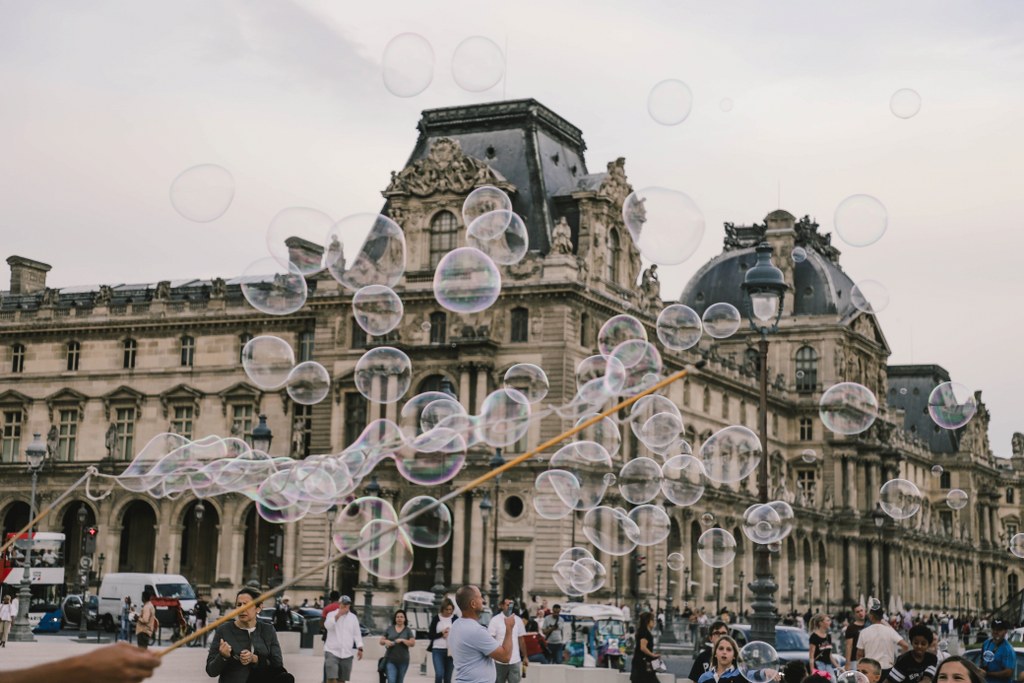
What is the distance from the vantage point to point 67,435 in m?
60.6

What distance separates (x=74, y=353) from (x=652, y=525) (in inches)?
1606

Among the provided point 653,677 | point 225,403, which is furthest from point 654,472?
point 225,403

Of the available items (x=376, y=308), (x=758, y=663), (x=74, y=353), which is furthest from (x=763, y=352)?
(x=74, y=353)

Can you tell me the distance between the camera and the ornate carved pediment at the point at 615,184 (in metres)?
53.1

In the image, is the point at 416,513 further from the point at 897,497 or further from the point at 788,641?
the point at 897,497

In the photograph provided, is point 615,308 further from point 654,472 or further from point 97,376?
point 654,472

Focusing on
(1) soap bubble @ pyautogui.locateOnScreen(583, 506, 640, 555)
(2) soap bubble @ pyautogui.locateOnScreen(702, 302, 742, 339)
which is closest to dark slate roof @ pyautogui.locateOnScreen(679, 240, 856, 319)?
(1) soap bubble @ pyautogui.locateOnScreen(583, 506, 640, 555)

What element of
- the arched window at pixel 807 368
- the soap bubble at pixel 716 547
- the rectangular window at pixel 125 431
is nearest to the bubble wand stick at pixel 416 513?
the soap bubble at pixel 716 547

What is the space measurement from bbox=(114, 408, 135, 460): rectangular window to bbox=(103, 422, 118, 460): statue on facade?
0.17 metres

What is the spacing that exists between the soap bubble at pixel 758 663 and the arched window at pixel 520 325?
40.1 m

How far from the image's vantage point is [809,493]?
259 feet

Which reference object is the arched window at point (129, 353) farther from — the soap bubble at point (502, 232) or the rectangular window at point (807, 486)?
the soap bubble at point (502, 232)

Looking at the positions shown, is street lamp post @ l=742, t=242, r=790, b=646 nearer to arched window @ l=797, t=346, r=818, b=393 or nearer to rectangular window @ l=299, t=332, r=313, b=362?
rectangular window @ l=299, t=332, r=313, b=362

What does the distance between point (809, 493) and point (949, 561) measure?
30.9 metres
